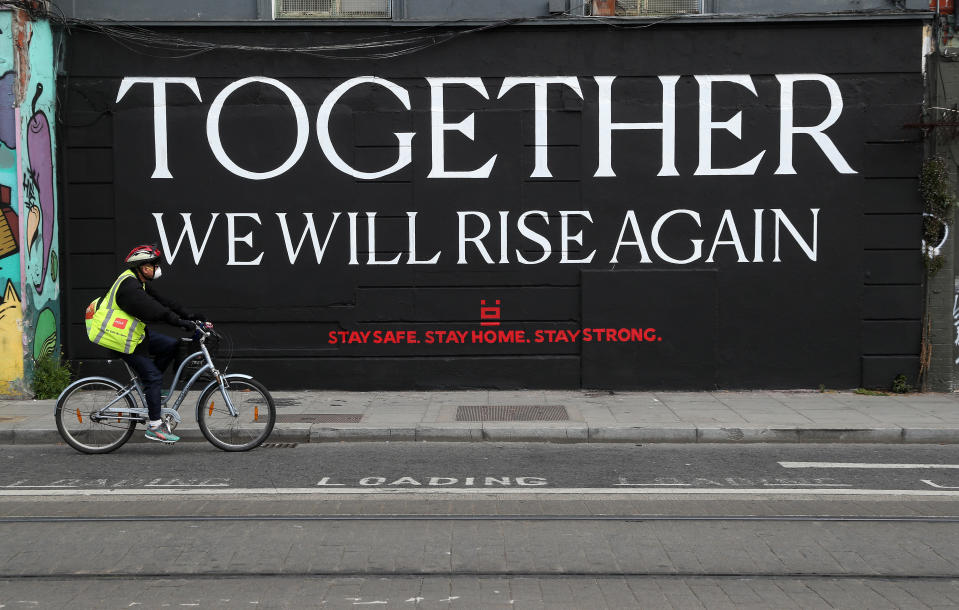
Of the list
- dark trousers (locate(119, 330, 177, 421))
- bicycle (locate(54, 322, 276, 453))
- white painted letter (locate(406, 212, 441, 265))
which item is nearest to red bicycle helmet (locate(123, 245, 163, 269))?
dark trousers (locate(119, 330, 177, 421))

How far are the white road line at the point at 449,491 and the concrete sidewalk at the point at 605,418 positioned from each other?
82.4 inches

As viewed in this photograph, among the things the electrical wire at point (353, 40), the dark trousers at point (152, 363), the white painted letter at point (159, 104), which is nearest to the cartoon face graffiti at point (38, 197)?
the white painted letter at point (159, 104)

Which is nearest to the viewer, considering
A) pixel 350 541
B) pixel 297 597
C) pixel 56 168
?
pixel 297 597

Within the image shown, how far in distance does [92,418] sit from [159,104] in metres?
5.19

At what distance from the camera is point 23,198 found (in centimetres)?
1099

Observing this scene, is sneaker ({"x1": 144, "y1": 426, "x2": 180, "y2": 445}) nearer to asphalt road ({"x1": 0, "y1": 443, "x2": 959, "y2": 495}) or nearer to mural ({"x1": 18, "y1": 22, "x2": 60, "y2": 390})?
asphalt road ({"x1": 0, "y1": 443, "x2": 959, "y2": 495})

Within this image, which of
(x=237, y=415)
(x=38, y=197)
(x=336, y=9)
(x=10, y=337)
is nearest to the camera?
(x=237, y=415)

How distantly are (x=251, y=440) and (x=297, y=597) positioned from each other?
4.14 m

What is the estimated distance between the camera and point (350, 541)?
560cm

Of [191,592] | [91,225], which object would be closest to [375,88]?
[91,225]

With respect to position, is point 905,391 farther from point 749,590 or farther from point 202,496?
point 202,496

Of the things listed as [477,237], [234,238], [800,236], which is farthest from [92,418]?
[800,236]

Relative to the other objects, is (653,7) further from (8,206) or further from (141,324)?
(8,206)

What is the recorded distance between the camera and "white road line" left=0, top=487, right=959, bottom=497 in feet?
22.5
